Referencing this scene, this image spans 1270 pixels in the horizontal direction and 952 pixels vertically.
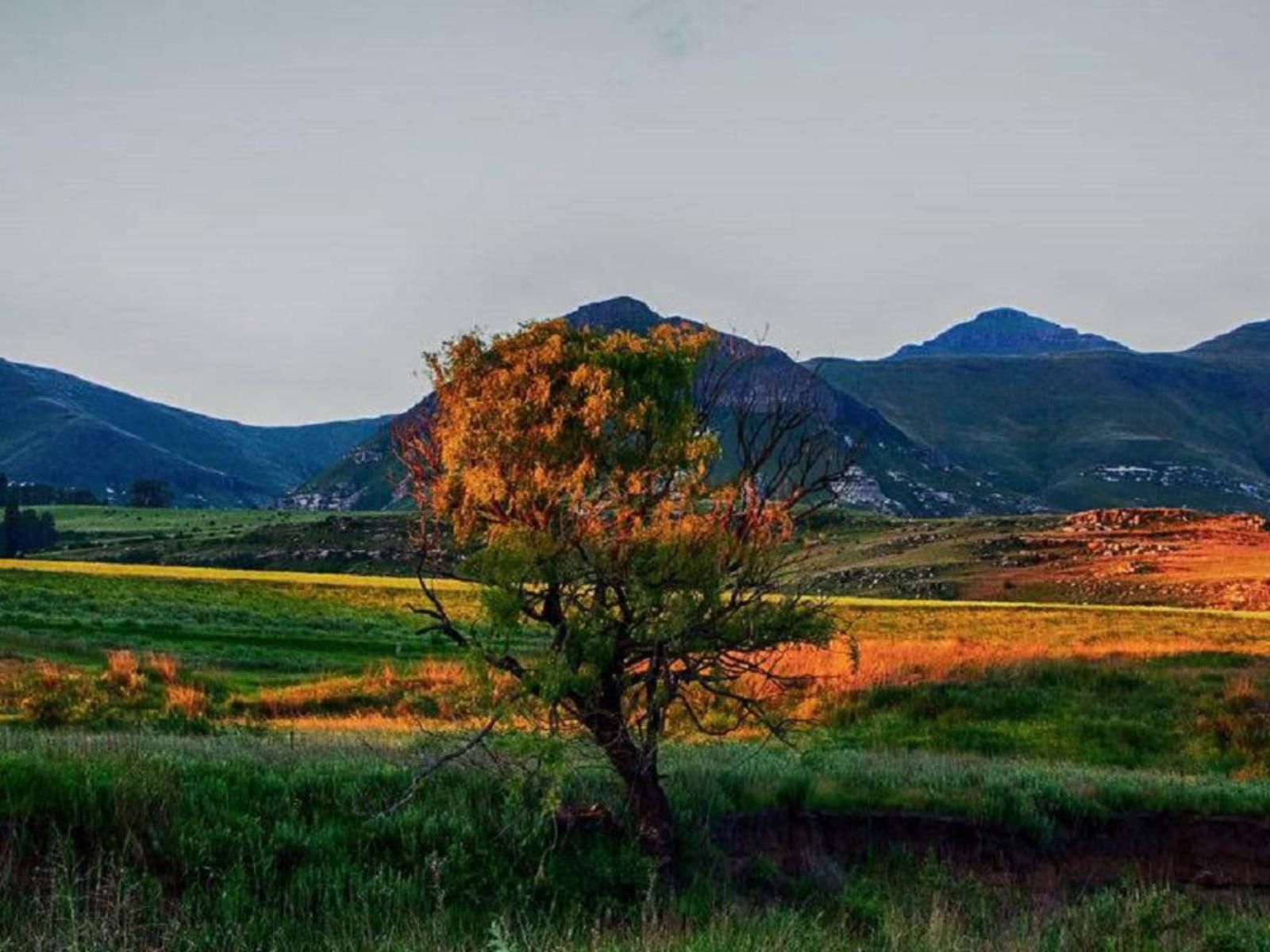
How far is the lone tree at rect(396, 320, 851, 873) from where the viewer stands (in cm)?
1259

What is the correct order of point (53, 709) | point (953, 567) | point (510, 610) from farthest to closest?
point (953, 567) < point (53, 709) < point (510, 610)

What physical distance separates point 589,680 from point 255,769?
4.65 m

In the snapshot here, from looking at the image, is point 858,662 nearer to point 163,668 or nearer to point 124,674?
point 124,674

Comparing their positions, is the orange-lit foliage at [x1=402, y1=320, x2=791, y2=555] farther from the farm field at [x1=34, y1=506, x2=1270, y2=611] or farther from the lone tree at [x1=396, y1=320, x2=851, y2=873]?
the farm field at [x1=34, y1=506, x2=1270, y2=611]

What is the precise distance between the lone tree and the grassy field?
130cm

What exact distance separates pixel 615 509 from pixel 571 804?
4.51 m

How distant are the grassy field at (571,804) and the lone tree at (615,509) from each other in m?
1.30

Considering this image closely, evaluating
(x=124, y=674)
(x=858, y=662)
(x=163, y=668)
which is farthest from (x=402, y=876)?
(x=163, y=668)

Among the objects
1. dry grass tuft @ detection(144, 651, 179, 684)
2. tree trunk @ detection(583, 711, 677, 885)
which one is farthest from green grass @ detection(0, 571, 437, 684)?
tree trunk @ detection(583, 711, 677, 885)

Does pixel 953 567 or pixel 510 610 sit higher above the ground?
pixel 510 610

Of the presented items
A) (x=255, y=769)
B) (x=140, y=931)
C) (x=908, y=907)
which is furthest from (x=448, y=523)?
(x=908, y=907)

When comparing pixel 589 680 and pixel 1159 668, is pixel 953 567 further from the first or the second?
pixel 589 680

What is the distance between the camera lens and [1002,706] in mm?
27906

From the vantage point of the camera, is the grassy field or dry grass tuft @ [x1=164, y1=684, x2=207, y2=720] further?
dry grass tuft @ [x1=164, y1=684, x2=207, y2=720]
